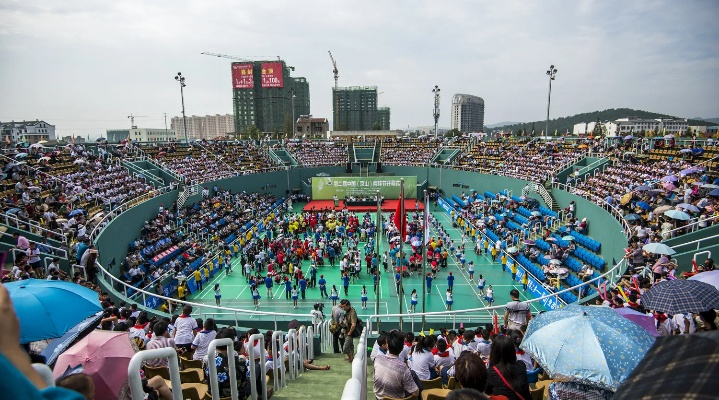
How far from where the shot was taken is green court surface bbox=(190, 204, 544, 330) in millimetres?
17531

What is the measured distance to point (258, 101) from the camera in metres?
134

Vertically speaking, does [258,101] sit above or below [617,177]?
above

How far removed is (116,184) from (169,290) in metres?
9.98

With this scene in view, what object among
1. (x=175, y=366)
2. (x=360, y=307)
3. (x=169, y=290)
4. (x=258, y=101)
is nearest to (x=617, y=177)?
(x=360, y=307)

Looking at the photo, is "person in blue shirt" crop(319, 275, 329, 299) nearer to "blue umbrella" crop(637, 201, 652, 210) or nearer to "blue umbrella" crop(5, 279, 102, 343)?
"blue umbrella" crop(5, 279, 102, 343)

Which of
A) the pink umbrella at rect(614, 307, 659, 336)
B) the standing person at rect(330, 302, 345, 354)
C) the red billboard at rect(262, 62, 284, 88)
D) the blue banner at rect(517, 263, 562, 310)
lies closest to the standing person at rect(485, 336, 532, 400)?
the pink umbrella at rect(614, 307, 659, 336)

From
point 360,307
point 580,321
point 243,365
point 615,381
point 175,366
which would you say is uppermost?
point 175,366

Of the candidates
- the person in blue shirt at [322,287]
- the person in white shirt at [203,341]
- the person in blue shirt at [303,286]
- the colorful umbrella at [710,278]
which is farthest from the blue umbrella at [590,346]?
the person in blue shirt at [322,287]

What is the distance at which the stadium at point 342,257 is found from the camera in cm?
472

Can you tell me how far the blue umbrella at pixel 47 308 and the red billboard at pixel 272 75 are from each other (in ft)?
234

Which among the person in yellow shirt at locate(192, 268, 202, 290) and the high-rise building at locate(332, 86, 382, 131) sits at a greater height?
the high-rise building at locate(332, 86, 382, 131)

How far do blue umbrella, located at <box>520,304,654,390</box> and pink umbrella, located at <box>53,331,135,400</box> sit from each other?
13.6ft

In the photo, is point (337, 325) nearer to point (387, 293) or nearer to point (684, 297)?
point (684, 297)

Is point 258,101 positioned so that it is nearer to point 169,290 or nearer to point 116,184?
point 116,184
